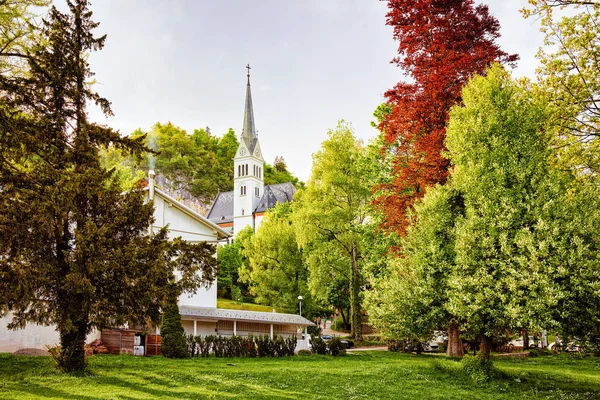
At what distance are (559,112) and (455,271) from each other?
7.51 metres

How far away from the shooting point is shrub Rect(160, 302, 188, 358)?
2114cm

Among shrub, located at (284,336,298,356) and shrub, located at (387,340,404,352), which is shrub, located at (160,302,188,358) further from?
shrub, located at (387,340,404,352)

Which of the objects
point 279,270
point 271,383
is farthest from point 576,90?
point 279,270

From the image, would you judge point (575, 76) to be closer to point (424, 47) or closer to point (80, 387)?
point (424, 47)

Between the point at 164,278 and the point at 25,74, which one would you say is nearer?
the point at 164,278

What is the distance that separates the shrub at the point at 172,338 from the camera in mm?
21141

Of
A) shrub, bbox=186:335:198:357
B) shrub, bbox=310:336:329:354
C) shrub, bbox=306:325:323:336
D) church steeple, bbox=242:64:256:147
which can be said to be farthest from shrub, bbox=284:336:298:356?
church steeple, bbox=242:64:256:147

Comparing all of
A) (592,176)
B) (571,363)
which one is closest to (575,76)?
(592,176)

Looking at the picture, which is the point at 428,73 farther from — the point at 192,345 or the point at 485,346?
the point at 192,345

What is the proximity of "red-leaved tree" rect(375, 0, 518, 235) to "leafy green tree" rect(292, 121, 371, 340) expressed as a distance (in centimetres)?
1086

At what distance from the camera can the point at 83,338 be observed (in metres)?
14.3

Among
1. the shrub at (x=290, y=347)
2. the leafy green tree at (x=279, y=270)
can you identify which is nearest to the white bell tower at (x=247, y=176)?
the leafy green tree at (x=279, y=270)

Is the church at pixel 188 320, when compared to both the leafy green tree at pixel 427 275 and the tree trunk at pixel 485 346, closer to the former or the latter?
the leafy green tree at pixel 427 275

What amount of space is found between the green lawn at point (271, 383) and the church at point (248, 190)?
256 ft
